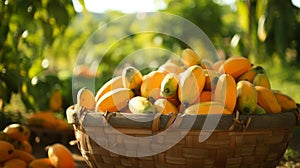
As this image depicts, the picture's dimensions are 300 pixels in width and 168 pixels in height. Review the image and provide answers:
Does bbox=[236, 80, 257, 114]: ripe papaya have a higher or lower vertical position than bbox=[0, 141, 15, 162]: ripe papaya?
higher

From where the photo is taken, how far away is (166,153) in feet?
3.39

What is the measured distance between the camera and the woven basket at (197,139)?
1003 mm

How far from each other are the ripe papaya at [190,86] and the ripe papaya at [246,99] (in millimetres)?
87

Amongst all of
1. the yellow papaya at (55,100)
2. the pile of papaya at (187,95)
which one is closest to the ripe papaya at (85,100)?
the pile of papaya at (187,95)

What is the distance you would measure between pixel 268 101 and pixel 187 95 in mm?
185

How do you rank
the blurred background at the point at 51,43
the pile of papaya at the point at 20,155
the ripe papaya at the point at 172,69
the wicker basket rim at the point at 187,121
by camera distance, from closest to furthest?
the wicker basket rim at the point at 187,121 → the ripe papaya at the point at 172,69 → the pile of papaya at the point at 20,155 → the blurred background at the point at 51,43

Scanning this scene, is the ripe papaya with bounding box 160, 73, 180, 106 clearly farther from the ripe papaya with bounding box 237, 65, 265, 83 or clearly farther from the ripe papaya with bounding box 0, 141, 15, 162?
the ripe papaya with bounding box 0, 141, 15, 162

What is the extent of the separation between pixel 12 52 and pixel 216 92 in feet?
3.17

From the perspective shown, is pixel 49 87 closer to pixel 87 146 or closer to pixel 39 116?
pixel 39 116

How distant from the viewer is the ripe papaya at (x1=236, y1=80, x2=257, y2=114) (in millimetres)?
1059

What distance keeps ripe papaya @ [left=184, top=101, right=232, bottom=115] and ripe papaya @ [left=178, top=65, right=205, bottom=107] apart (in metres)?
0.03

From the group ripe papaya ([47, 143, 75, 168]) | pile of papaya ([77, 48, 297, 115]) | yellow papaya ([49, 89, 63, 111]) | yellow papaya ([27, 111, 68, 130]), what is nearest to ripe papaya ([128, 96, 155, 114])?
pile of papaya ([77, 48, 297, 115])

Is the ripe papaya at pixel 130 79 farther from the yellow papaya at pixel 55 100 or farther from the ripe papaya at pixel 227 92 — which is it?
the yellow papaya at pixel 55 100

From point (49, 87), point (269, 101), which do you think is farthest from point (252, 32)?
point (269, 101)
